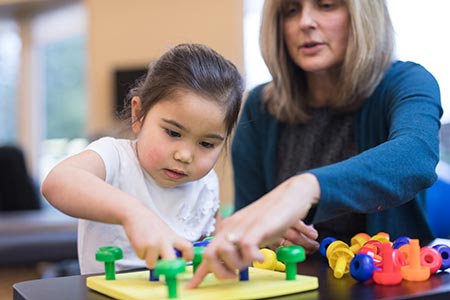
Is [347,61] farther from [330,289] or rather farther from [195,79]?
[330,289]

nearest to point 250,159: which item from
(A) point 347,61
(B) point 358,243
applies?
(A) point 347,61

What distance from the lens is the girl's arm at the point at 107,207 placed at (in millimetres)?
743

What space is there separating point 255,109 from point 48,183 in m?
0.84

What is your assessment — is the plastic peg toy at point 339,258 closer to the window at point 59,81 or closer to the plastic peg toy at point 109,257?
the plastic peg toy at point 109,257

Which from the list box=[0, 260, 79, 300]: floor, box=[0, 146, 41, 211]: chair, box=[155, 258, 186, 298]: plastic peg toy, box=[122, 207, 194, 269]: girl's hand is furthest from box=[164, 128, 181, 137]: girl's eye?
box=[0, 146, 41, 211]: chair

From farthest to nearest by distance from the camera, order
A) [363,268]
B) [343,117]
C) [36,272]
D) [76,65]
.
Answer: [76,65] → [36,272] → [343,117] → [363,268]

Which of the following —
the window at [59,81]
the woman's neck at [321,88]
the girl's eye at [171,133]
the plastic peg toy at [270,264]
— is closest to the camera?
the plastic peg toy at [270,264]

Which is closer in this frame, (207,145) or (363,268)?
(363,268)

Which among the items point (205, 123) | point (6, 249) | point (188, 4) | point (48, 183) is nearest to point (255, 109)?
point (205, 123)

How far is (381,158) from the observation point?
0.90 metres

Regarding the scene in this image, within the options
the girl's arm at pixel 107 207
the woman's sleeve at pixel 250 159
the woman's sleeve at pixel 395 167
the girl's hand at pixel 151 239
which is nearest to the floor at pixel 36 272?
the woman's sleeve at pixel 250 159

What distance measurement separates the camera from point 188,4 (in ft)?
16.4

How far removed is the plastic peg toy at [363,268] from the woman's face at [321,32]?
70 cm

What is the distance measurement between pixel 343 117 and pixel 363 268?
787mm
